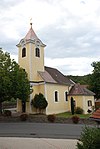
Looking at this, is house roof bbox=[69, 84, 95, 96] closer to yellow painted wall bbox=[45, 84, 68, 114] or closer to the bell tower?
yellow painted wall bbox=[45, 84, 68, 114]

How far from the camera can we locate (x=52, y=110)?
1506 inches

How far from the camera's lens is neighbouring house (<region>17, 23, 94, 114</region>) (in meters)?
37.5

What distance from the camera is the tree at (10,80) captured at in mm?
29422

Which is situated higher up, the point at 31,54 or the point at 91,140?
the point at 31,54

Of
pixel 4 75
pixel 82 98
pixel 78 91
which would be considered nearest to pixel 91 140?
pixel 4 75

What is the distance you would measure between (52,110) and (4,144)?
2276 cm

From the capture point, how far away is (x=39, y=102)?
3566 cm

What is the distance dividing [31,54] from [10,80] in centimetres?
928

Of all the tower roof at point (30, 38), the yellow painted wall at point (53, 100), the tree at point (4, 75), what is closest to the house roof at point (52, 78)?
the yellow painted wall at point (53, 100)

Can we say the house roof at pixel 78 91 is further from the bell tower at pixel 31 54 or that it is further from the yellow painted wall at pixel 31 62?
the yellow painted wall at pixel 31 62

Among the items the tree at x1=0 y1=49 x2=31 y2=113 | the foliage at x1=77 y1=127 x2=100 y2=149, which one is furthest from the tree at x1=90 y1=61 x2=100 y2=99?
the foliage at x1=77 y1=127 x2=100 y2=149

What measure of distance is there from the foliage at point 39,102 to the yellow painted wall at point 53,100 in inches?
62.4

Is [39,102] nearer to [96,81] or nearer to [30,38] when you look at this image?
[30,38]

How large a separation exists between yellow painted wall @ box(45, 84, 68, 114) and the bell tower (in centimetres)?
296
